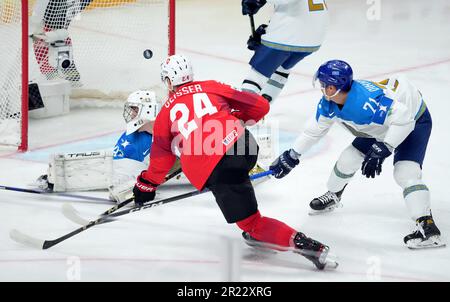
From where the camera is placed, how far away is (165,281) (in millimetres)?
3373

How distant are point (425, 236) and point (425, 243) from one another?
3cm

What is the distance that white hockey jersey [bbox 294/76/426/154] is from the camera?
11.8 ft

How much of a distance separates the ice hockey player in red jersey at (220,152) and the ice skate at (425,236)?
447 millimetres

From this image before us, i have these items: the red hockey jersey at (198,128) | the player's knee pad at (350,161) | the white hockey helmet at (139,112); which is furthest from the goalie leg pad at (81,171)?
the player's knee pad at (350,161)

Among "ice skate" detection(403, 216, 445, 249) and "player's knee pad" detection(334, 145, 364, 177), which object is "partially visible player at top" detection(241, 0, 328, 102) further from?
"ice skate" detection(403, 216, 445, 249)

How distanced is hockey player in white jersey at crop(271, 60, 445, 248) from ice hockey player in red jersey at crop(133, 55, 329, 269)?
1.27 feet

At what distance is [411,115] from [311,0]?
4.74 feet

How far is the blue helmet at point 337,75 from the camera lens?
3574 mm

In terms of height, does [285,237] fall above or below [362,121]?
below

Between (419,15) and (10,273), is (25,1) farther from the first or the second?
(419,15)

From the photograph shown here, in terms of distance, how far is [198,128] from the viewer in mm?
3354

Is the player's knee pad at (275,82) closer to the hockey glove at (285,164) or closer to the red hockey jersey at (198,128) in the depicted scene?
the hockey glove at (285,164)

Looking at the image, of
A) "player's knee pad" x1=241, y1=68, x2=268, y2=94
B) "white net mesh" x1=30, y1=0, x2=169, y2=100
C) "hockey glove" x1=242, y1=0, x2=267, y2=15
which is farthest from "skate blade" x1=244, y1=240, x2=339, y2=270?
"white net mesh" x1=30, y1=0, x2=169, y2=100
